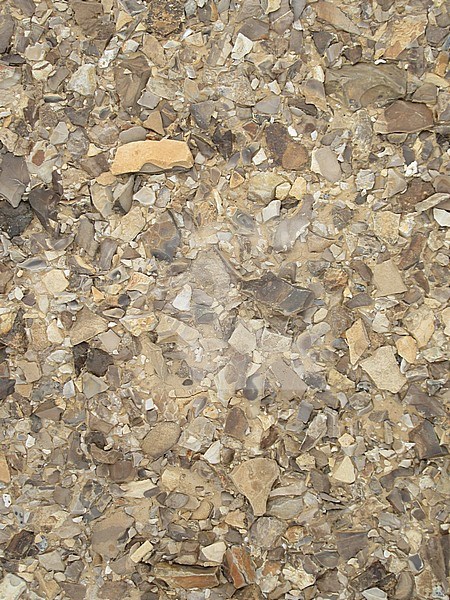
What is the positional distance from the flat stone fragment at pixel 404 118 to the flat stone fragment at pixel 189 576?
808 millimetres

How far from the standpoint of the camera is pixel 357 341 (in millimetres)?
1256

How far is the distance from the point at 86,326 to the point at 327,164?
1.65 ft

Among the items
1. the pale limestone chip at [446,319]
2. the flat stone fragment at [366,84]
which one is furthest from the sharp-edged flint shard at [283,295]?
the flat stone fragment at [366,84]

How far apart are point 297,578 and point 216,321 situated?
18.2 inches

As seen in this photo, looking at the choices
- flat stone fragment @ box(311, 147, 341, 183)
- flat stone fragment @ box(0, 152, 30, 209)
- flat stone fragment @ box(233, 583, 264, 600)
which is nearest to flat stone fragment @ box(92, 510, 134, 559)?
flat stone fragment @ box(233, 583, 264, 600)

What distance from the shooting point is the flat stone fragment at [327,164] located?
4.14ft

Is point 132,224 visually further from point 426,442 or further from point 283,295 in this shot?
point 426,442

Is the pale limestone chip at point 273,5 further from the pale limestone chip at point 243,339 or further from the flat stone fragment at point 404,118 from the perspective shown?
the pale limestone chip at point 243,339

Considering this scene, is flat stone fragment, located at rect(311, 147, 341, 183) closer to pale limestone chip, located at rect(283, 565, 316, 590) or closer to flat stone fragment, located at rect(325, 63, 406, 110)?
flat stone fragment, located at rect(325, 63, 406, 110)

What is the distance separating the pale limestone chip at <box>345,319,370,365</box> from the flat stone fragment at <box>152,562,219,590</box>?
44cm

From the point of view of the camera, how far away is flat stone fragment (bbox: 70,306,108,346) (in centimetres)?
131

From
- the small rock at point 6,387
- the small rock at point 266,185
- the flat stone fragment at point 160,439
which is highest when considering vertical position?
the small rock at point 266,185

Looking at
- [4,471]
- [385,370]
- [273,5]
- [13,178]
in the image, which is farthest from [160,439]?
[273,5]

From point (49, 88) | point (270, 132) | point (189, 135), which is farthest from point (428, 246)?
point (49, 88)
